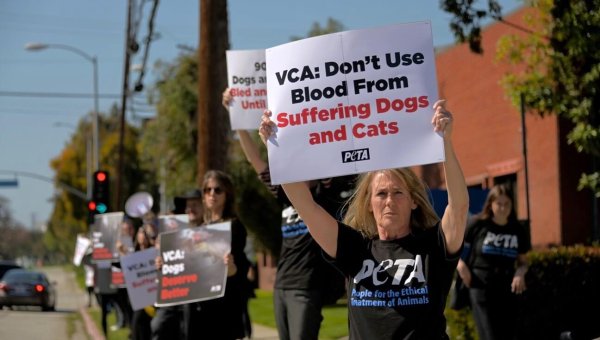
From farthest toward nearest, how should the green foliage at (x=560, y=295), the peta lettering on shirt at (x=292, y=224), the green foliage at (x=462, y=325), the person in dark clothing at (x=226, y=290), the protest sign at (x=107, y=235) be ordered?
the protest sign at (x=107, y=235), the green foliage at (x=462, y=325), the green foliage at (x=560, y=295), the person in dark clothing at (x=226, y=290), the peta lettering on shirt at (x=292, y=224)

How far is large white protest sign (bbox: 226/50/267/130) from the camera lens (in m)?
8.54

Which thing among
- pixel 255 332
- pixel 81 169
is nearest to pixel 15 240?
pixel 81 169

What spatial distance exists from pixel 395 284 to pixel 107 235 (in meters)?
11.5

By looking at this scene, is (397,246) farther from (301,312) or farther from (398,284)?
(301,312)

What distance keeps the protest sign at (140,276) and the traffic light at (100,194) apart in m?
13.6

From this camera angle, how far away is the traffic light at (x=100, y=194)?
81.1 feet

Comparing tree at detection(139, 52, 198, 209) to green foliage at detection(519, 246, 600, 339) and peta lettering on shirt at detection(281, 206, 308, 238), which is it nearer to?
green foliage at detection(519, 246, 600, 339)

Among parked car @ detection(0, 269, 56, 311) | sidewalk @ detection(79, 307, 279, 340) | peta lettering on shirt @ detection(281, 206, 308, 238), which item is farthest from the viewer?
parked car @ detection(0, 269, 56, 311)

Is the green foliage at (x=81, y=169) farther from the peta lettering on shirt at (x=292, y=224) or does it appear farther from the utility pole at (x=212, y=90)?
the peta lettering on shirt at (x=292, y=224)

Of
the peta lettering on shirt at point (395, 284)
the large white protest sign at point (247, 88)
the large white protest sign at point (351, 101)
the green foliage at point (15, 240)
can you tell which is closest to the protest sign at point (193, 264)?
the large white protest sign at point (247, 88)

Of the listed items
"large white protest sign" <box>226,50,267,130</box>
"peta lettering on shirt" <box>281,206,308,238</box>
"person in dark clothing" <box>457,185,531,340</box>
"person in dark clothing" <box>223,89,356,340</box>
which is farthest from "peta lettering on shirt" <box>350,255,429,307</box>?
"person in dark clothing" <box>457,185,531,340</box>

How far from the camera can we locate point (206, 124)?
12.5 m

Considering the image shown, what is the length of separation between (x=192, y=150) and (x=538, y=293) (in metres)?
22.8

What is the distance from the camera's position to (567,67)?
12.4m
